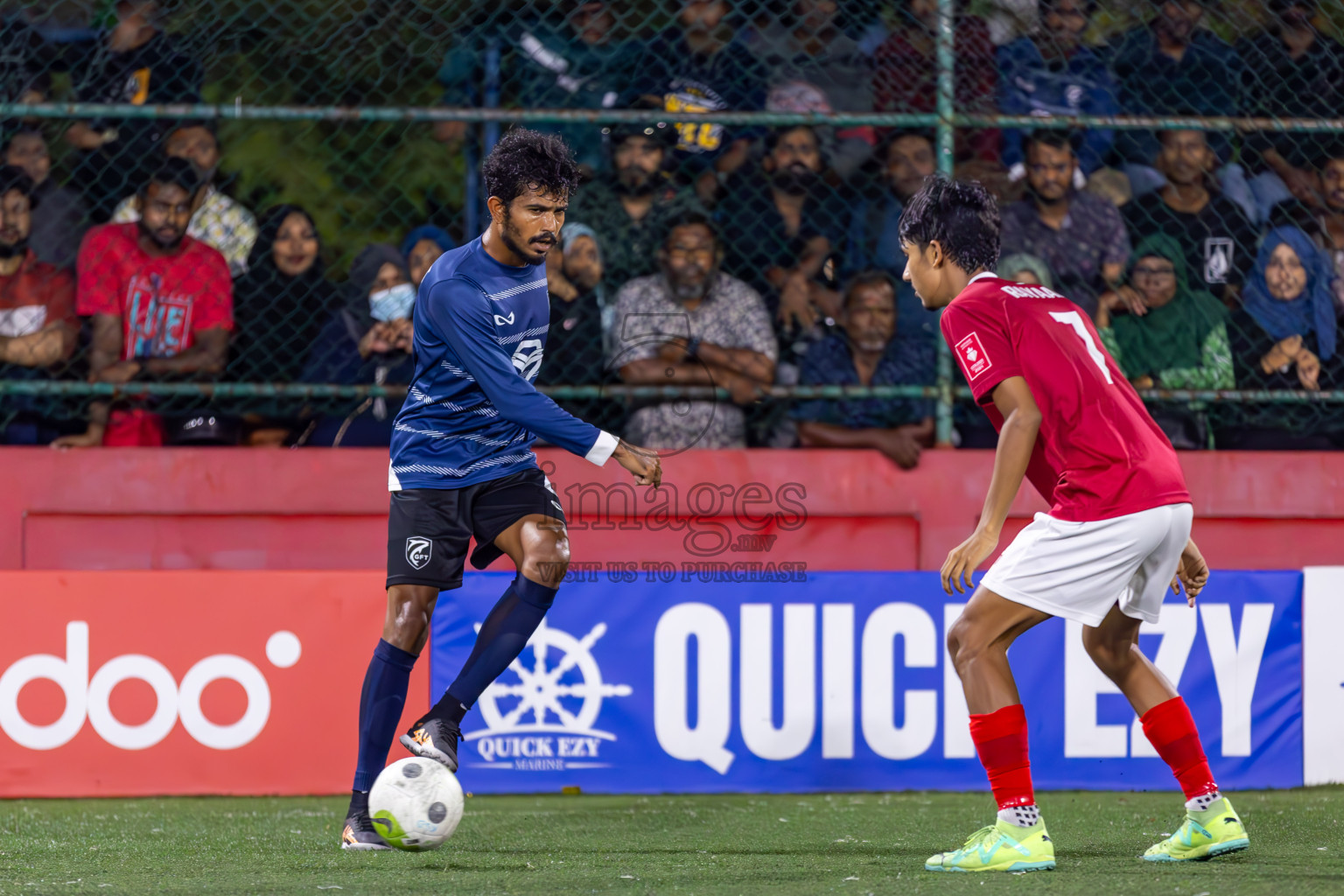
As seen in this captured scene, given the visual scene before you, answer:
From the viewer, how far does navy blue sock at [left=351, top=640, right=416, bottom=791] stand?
4043 mm

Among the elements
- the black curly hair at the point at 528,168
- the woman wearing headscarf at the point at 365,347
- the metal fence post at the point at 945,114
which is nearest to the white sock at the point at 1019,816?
the black curly hair at the point at 528,168

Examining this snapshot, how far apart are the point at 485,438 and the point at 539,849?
46.2 inches

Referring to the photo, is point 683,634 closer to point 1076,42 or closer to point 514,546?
point 514,546

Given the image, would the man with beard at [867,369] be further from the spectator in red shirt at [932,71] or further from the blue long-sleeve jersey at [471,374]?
the blue long-sleeve jersey at [471,374]

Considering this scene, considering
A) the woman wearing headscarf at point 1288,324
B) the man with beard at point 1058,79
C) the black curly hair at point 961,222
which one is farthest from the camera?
the man with beard at point 1058,79

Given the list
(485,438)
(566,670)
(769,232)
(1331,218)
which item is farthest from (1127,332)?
(485,438)

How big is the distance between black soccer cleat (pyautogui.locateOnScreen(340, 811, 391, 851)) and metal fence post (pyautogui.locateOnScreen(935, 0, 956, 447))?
323 centimetres

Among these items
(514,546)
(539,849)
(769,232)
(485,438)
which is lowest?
(539,849)

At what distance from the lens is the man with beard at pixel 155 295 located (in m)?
6.07

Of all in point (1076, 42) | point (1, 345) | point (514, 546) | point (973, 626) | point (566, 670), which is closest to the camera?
point (973, 626)

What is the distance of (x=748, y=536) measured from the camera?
20.2 ft

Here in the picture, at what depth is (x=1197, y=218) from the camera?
636 centimetres

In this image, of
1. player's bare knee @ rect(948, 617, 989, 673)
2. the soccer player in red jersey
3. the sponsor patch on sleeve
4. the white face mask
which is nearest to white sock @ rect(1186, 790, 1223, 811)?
the soccer player in red jersey

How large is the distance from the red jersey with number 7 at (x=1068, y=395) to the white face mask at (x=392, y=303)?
10.6 feet
